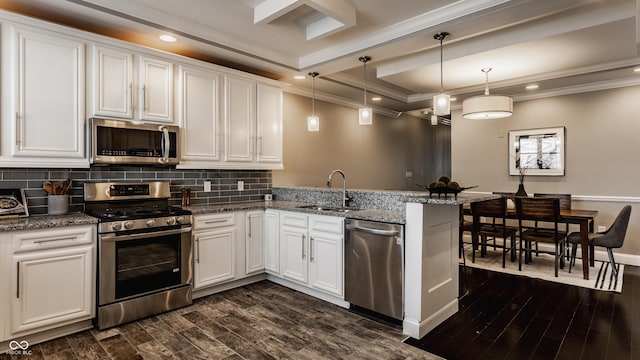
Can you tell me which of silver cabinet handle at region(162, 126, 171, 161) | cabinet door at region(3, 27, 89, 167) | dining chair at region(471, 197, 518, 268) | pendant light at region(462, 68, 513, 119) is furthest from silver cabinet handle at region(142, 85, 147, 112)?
dining chair at region(471, 197, 518, 268)

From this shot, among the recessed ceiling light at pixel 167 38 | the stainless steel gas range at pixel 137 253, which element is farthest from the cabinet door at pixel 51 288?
the recessed ceiling light at pixel 167 38

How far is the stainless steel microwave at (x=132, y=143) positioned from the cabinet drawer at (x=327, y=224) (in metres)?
1.50

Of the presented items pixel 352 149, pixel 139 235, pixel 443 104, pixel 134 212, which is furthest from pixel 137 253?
pixel 352 149

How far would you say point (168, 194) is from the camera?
3633 millimetres

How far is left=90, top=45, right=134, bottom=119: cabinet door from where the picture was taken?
2.96 meters

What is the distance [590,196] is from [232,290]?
17.2 ft

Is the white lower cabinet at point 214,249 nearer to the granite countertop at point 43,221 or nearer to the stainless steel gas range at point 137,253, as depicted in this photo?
the stainless steel gas range at point 137,253

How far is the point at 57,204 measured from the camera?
2922mm

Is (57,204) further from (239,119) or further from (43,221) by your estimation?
(239,119)

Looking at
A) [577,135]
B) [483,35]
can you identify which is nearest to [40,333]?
[483,35]

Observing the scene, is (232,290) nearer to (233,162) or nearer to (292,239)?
(292,239)

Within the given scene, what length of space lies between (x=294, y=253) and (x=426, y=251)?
4.74ft

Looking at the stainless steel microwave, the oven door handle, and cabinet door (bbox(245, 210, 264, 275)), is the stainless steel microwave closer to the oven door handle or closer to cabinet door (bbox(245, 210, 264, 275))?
the oven door handle

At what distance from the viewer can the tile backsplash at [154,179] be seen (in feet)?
9.50
